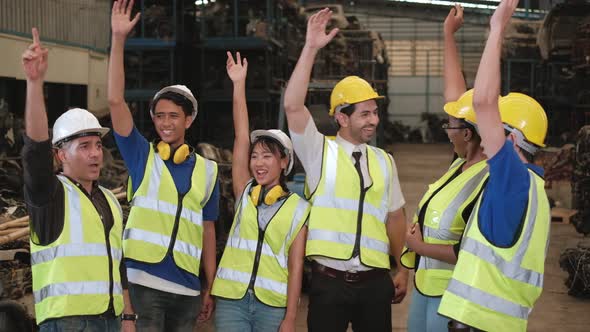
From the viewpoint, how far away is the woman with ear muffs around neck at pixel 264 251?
12.8 ft

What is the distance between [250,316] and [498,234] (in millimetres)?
1414

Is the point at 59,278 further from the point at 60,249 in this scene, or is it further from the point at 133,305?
the point at 133,305

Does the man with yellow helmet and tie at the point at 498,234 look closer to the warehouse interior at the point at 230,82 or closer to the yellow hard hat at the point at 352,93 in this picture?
the yellow hard hat at the point at 352,93

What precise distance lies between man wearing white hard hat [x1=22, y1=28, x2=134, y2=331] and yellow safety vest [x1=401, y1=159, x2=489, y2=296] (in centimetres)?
141

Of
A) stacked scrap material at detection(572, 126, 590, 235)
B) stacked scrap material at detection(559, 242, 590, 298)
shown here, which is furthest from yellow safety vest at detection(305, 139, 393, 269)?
stacked scrap material at detection(572, 126, 590, 235)

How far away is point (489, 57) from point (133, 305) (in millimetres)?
2094

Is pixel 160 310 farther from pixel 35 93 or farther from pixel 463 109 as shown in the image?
pixel 463 109

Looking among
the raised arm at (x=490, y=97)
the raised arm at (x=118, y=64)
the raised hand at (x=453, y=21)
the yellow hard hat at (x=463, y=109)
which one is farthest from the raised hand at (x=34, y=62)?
the raised hand at (x=453, y=21)

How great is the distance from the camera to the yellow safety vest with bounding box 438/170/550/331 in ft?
9.95

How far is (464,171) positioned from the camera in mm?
3723

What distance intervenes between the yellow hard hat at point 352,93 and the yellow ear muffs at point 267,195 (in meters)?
0.57

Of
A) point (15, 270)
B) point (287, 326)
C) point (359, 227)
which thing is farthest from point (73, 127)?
point (15, 270)

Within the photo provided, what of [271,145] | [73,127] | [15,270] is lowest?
[15,270]

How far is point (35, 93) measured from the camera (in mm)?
3213
